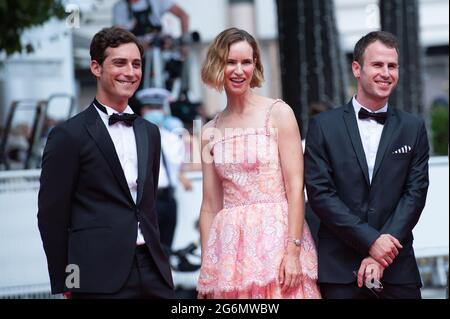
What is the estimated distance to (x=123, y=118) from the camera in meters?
4.78

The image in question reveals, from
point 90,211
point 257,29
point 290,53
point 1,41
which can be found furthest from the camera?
point 257,29

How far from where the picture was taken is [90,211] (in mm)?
4652

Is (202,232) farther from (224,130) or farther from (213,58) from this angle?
(213,58)

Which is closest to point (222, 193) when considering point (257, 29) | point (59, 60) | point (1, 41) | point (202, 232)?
point (202, 232)

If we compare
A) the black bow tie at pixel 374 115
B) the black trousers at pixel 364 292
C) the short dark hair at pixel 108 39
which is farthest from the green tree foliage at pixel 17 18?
the black trousers at pixel 364 292

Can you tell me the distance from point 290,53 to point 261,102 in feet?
17.5

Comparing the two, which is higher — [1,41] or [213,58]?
[1,41]

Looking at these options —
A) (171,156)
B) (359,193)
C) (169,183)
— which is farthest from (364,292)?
(171,156)

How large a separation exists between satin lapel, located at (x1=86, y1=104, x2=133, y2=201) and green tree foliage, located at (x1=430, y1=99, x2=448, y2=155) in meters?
8.59

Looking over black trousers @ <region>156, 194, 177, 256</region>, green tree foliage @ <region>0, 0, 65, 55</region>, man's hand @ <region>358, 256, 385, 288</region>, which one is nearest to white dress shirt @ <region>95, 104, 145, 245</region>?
man's hand @ <region>358, 256, 385, 288</region>

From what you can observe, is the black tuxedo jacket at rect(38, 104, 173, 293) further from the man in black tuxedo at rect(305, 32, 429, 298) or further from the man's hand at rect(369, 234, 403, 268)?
the man's hand at rect(369, 234, 403, 268)

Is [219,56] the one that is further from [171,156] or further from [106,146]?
[171,156]

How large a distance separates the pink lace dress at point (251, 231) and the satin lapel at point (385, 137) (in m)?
0.47

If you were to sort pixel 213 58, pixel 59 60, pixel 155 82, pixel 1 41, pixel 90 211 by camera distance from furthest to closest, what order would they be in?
pixel 59 60 < pixel 155 82 < pixel 1 41 < pixel 213 58 < pixel 90 211
